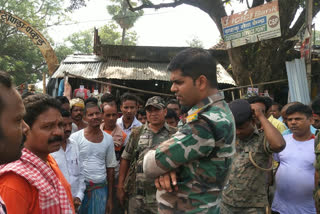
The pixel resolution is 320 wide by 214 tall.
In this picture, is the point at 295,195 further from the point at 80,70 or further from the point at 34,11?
the point at 34,11

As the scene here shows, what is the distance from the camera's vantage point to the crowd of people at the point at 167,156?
143cm

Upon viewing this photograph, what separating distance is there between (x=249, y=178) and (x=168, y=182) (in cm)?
157

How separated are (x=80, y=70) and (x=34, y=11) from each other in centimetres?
1812

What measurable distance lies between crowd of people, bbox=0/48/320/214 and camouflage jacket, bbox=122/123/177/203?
0.5 inches

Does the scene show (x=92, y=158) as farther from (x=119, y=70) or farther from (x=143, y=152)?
(x=119, y=70)

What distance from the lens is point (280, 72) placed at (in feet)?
31.7

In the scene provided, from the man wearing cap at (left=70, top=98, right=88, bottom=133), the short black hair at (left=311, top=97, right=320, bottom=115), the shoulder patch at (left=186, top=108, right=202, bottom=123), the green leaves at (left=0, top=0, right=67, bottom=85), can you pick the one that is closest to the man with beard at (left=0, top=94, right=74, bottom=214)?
the shoulder patch at (left=186, top=108, right=202, bottom=123)

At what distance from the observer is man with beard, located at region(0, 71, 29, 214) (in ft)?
3.30

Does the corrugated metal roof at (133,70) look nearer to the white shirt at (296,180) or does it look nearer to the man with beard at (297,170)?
the man with beard at (297,170)

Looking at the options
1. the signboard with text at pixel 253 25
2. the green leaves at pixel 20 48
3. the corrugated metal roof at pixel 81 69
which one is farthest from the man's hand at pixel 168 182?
the green leaves at pixel 20 48

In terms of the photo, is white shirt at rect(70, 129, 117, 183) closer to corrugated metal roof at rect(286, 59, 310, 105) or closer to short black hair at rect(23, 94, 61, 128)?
short black hair at rect(23, 94, 61, 128)

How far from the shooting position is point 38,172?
5.09 ft

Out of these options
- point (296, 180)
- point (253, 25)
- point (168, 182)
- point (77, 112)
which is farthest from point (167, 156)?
point (253, 25)

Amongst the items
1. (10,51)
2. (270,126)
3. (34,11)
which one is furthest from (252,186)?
(34,11)
